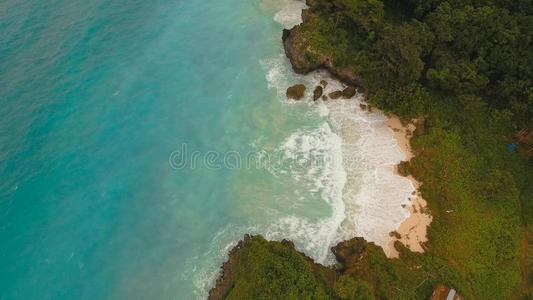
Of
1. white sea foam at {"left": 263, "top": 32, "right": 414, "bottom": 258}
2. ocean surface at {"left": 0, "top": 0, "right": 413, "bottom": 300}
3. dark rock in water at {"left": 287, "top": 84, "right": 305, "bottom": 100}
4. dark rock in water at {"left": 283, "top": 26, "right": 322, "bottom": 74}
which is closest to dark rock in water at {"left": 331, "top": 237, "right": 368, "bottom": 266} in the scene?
white sea foam at {"left": 263, "top": 32, "right": 414, "bottom": 258}

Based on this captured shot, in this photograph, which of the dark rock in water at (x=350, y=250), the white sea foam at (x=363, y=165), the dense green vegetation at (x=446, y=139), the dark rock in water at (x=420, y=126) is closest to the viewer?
the dense green vegetation at (x=446, y=139)

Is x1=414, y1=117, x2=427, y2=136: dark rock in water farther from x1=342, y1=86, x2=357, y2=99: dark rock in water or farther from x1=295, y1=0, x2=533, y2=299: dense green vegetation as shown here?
x1=342, y1=86, x2=357, y2=99: dark rock in water

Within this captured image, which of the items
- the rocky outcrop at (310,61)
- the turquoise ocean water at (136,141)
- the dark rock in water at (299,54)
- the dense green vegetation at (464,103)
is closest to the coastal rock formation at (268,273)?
the turquoise ocean water at (136,141)

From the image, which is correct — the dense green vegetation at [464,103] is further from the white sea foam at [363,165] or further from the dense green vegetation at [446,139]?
the white sea foam at [363,165]

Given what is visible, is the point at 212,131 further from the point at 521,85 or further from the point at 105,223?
the point at 521,85

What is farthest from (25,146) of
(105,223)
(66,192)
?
(105,223)

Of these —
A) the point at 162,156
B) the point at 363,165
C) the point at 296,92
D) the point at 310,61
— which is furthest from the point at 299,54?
the point at 162,156
